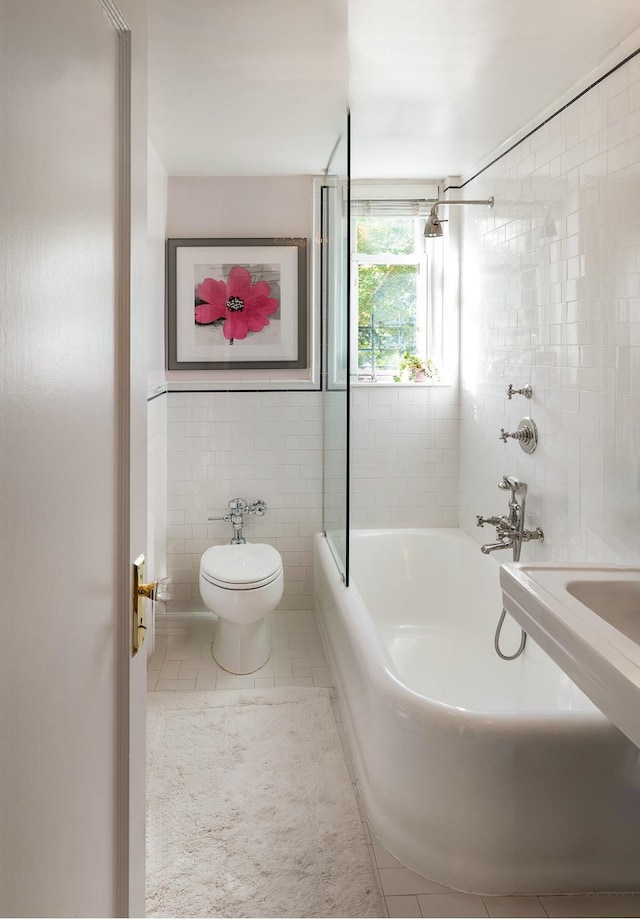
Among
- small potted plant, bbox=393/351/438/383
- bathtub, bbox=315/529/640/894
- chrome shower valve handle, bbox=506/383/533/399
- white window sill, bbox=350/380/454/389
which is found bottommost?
bathtub, bbox=315/529/640/894

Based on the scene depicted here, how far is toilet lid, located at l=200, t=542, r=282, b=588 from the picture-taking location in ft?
10.5

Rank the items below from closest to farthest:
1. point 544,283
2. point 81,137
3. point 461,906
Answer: point 81,137 → point 461,906 → point 544,283

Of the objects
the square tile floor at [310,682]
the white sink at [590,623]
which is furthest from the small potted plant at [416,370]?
the white sink at [590,623]

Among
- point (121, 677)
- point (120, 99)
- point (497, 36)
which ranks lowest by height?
point (121, 677)

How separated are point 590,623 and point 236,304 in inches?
118

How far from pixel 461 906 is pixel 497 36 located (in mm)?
2540

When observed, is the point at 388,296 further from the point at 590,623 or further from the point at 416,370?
the point at 590,623

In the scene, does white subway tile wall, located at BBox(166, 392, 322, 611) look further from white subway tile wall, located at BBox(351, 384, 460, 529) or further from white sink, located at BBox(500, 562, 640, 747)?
white sink, located at BBox(500, 562, 640, 747)

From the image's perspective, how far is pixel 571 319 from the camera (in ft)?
8.20

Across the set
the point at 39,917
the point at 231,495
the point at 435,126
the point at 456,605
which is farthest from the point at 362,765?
the point at 435,126

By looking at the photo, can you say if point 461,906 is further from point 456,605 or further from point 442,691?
point 456,605

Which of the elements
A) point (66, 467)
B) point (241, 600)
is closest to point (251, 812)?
point (241, 600)

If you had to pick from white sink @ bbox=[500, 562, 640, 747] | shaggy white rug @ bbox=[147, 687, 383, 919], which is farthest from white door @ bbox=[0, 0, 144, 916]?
shaggy white rug @ bbox=[147, 687, 383, 919]

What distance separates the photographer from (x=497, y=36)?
218cm
